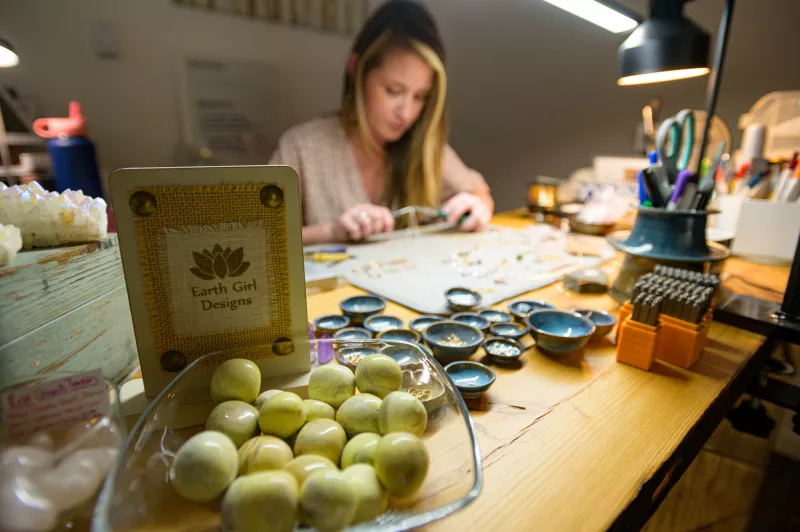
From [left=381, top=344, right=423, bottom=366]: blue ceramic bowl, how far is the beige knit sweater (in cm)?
141

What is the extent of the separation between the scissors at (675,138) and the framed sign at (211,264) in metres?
0.80

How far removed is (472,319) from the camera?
2.76 ft

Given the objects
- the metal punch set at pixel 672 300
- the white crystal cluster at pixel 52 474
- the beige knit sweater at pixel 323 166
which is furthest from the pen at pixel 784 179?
the white crystal cluster at pixel 52 474

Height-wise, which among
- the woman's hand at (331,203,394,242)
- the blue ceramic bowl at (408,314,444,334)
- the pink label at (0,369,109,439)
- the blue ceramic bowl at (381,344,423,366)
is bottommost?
the blue ceramic bowl at (408,314,444,334)

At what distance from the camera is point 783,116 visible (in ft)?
4.94

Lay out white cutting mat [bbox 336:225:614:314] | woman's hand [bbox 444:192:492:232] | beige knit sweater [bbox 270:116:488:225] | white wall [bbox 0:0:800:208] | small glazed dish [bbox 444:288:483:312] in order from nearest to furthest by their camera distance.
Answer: small glazed dish [bbox 444:288:483:312] < white cutting mat [bbox 336:225:614:314] < woman's hand [bbox 444:192:492:232] < white wall [bbox 0:0:800:208] < beige knit sweater [bbox 270:116:488:225]

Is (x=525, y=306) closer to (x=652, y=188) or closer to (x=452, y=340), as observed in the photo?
(x=452, y=340)

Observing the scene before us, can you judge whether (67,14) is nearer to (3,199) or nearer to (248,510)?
(3,199)

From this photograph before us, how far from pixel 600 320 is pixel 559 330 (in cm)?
11

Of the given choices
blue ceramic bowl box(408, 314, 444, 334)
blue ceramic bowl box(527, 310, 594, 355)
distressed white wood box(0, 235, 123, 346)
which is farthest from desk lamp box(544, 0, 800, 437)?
distressed white wood box(0, 235, 123, 346)

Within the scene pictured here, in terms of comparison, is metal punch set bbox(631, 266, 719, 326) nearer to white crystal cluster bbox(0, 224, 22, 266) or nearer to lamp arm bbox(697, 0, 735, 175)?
lamp arm bbox(697, 0, 735, 175)

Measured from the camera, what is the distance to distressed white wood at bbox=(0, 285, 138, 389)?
0.48 m

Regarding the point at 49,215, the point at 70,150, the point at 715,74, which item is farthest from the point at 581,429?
the point at 70,150

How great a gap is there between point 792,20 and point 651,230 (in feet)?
5.70
